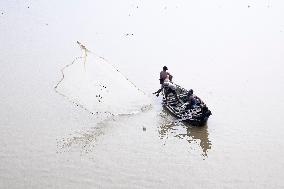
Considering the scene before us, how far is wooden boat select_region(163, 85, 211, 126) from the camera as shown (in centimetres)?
1680

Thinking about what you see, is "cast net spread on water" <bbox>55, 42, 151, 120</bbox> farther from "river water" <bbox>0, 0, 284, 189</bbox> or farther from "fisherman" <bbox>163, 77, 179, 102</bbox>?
"fisherman" <bbox>163, 77, 179, 102</bbox>

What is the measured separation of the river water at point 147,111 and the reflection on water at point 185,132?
42 millimetres

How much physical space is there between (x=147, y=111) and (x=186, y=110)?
1.98 meters

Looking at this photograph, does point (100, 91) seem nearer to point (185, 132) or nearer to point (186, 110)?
point (186, 110)

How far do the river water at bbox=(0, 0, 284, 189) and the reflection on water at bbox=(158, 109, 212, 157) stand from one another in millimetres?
42

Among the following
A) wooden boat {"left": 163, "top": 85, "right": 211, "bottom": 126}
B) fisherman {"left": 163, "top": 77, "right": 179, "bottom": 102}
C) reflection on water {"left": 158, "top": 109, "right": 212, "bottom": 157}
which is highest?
fisherman {"left": 163, "top": 77, "right": 179, "bottom": 102}

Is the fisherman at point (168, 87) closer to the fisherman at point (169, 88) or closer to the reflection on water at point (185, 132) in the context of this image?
the fisherman at point (169, 88)

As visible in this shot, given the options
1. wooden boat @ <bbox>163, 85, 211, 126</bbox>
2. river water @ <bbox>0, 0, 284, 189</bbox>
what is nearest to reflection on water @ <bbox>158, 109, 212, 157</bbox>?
river water @ <bbox>0, 0, 284, 189</bbox>

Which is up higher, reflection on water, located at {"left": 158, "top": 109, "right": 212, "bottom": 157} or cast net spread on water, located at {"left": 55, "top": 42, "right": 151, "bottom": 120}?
cast net spread on water, located at {"left": 55, "top": 42, "right": 151, "bottom": 120}

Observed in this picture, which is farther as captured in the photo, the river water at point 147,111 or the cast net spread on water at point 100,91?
the cast net spread on water at point 100,91

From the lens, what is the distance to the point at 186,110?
17.7 metres

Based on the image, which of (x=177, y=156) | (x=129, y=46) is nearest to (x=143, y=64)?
(x=129, y=46)

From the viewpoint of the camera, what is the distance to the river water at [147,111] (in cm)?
1396

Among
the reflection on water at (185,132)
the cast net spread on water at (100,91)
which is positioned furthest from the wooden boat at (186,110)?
the cast net spread on water at (100,91)
